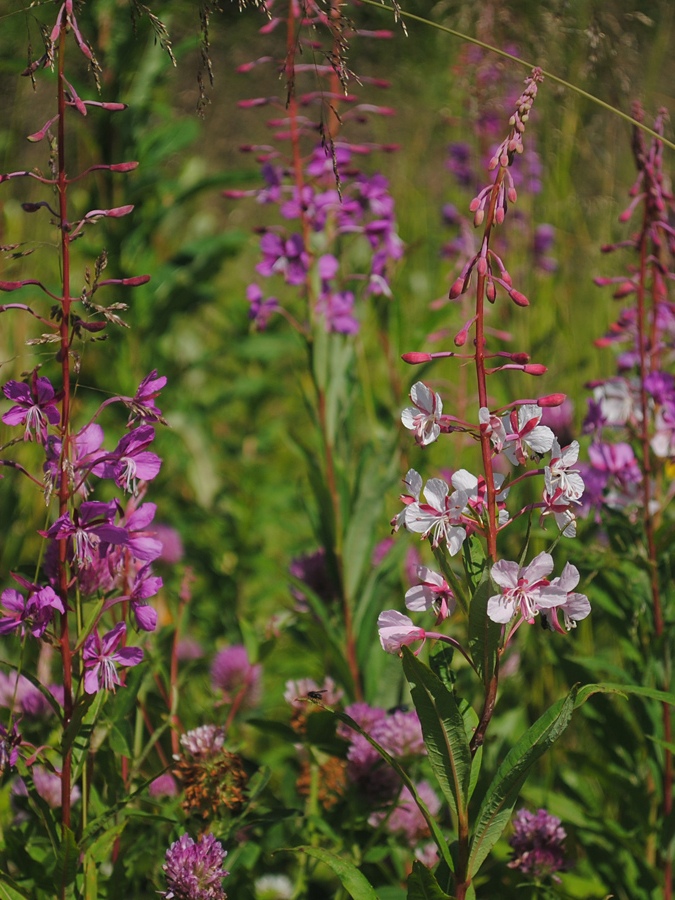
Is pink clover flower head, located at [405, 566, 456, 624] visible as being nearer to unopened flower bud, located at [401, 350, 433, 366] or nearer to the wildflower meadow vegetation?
the wildflower meadow vegetation

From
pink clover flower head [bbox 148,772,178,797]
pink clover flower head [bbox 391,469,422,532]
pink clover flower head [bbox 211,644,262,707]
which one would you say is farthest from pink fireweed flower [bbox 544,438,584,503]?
pink clover flower head [bbox 211,644,262,707]

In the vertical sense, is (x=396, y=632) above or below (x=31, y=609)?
above

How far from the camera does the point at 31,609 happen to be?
0.88 m

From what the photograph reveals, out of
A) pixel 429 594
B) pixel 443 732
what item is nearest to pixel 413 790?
pixel 443 732

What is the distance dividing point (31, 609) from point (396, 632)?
1.14ft

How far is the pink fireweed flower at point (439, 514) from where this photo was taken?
2.57 ft

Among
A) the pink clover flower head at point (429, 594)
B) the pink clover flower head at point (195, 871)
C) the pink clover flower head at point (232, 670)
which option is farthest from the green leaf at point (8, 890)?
the pink clover flower head at point (232, 670)

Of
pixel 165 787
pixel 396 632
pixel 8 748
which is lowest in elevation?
pixel 165 787

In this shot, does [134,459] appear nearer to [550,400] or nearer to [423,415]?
[423,415]

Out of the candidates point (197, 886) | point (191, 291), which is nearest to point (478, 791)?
point (197, 886)

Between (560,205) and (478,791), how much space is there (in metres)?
1.37

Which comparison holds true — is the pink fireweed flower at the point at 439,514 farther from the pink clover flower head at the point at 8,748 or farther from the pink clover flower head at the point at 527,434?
the pink clover flower head at the point at 8,748

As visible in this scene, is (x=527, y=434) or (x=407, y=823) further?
(x=407, y=823)

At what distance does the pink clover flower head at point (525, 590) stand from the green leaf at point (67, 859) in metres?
0.45
